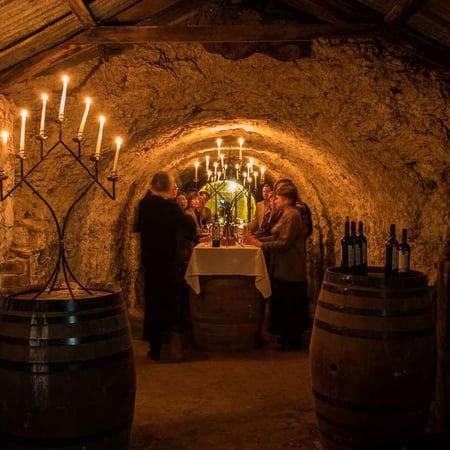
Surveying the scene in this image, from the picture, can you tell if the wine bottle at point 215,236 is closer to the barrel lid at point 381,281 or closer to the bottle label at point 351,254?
the bottle label at point 351,254

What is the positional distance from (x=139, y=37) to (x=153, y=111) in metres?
1.36

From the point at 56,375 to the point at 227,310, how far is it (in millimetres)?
3428

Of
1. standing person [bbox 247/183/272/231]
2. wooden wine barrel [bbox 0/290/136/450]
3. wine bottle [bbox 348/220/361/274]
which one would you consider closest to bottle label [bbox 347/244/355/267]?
wine bottle [bbox 348/220/361/274]

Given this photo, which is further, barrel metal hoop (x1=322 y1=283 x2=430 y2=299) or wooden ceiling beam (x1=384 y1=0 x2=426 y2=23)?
wooden ceiling beam (x1=384 y1=0 x2=426 y2=23)

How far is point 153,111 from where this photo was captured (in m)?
5.50

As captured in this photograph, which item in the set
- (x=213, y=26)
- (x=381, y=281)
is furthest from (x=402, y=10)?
(x=381, y=281)

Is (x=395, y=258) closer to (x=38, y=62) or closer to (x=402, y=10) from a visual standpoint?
(x=402, y=10)

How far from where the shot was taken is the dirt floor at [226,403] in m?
3.76

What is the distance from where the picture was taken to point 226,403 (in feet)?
14.7

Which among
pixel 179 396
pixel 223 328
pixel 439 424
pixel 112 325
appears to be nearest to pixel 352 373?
pixel 439 424

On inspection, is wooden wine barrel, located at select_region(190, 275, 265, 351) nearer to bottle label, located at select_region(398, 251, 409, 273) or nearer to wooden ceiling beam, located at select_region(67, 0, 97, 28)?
bottle label, located at select_region(398, 251, 409, 273)

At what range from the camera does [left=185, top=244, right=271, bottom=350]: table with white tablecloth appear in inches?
237

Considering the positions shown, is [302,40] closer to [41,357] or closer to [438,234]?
[438,234]

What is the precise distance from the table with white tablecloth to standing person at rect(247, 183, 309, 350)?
33cm
